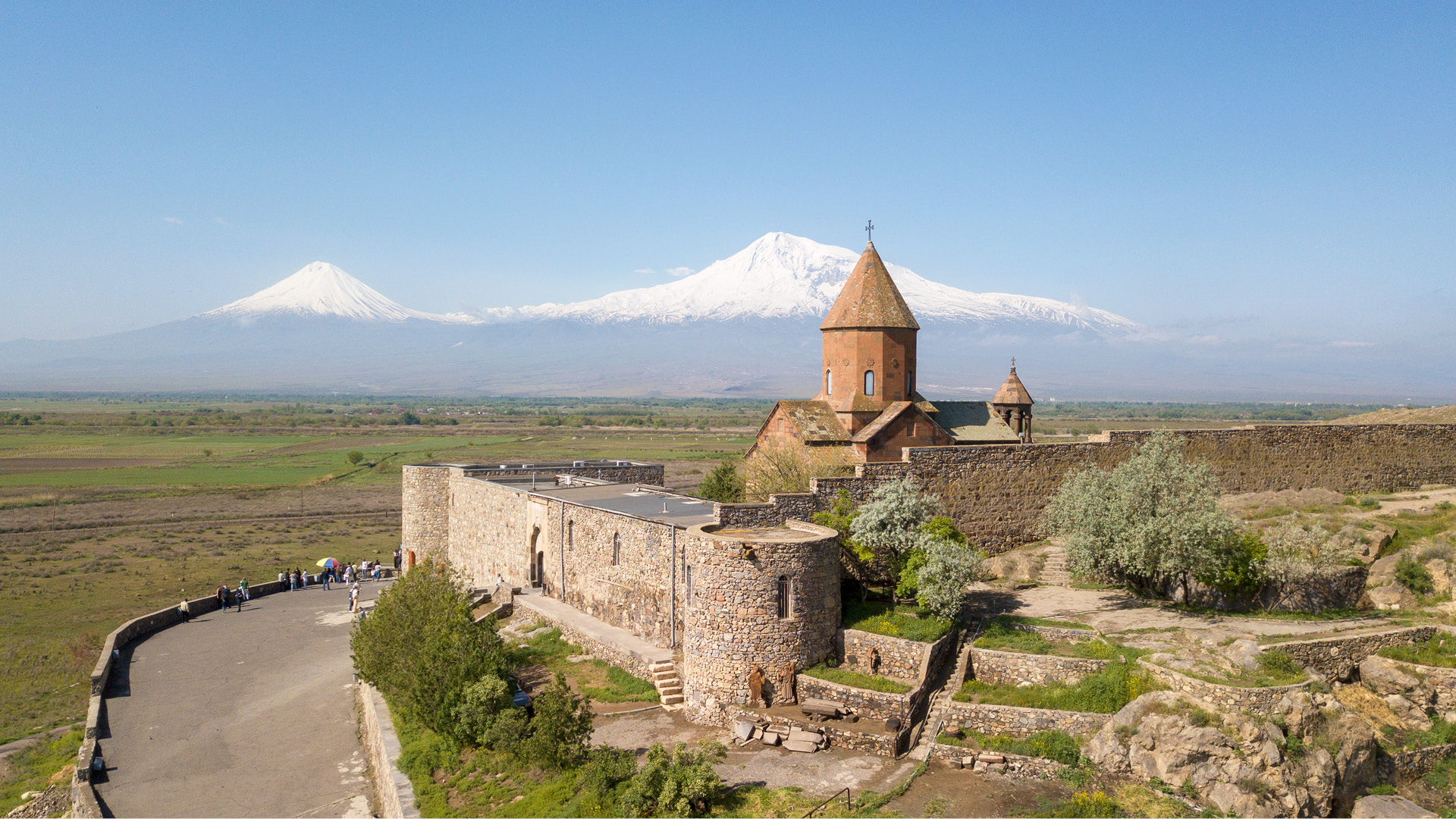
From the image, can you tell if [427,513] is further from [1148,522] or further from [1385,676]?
[1385,676]

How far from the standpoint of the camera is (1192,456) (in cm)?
2359

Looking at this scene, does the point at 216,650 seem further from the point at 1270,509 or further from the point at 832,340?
the point at 1270,509

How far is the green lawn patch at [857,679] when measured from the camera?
48.6 feet

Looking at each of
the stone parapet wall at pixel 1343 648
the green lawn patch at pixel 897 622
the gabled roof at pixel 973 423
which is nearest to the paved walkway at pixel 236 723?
the green lawn patch at pixel 897 622

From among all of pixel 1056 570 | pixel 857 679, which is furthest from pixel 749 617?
pixel 1056 570

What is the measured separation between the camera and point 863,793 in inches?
492

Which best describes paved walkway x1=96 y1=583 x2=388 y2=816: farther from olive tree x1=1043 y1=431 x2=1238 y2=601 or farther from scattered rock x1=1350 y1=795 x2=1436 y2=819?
scattered rock x1=1350 y1=795 x2=1436 y2=819

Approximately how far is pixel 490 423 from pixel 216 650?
411ft

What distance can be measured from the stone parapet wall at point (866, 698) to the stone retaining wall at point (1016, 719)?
0.69 meters

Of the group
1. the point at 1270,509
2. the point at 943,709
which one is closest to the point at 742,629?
the point at 943,709

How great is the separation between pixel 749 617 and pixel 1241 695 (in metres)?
7.55

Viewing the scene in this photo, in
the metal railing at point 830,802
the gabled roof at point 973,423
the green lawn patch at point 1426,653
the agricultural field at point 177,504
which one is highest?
the gabled roof at point 973,423

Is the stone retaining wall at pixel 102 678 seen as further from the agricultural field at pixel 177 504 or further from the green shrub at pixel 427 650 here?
the green shrub at pixel 427 650

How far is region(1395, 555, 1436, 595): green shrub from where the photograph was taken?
57.9 feet
